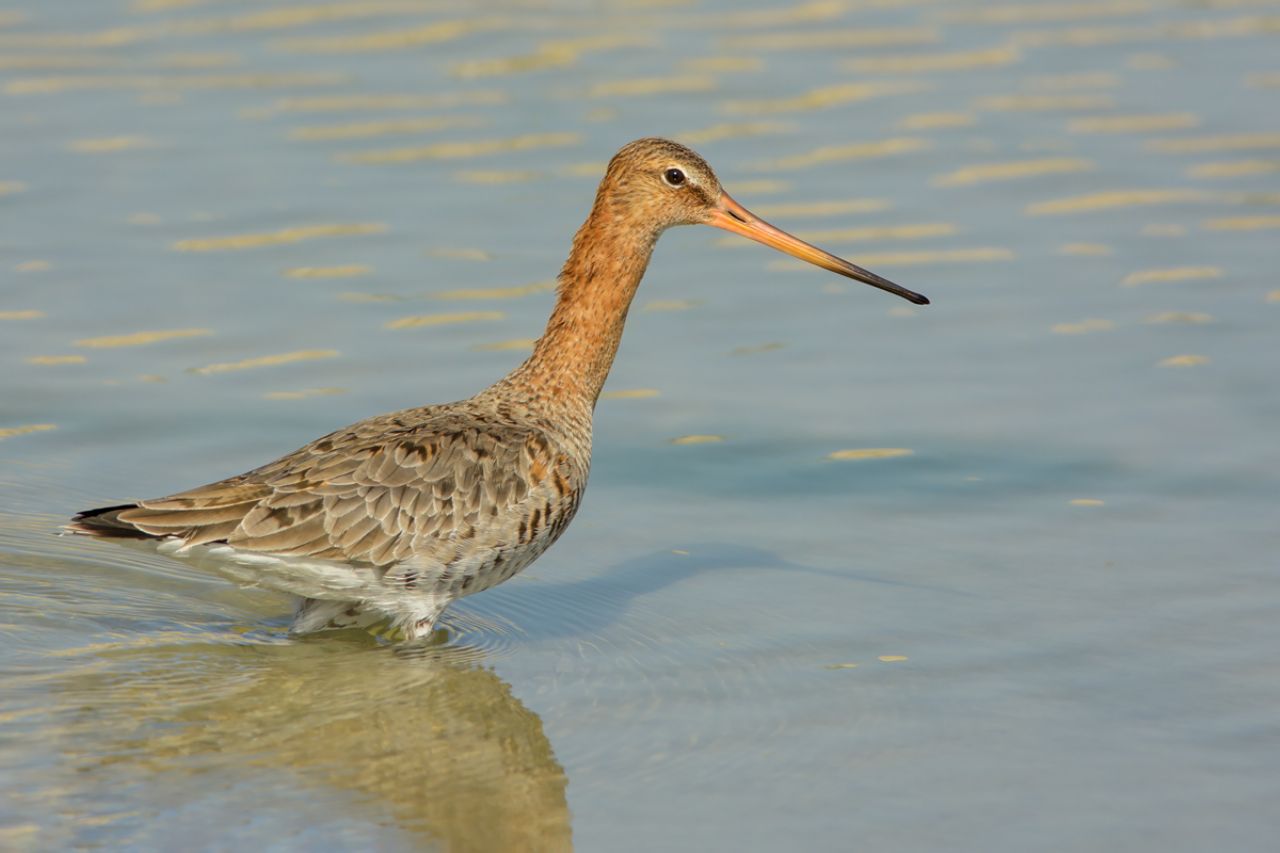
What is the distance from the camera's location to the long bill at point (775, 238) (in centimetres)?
920

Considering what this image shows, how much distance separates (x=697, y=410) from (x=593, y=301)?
189 centimetres

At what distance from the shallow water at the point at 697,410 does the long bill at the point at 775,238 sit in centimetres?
116

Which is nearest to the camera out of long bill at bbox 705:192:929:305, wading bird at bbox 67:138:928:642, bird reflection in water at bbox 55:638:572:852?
bird reflection in water at bbox 55:638:572:852

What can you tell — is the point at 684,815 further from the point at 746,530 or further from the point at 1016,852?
the point at 746,530

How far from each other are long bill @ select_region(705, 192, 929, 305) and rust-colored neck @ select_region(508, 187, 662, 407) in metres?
0.33

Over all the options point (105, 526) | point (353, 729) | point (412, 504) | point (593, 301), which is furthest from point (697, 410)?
point (105, 526)

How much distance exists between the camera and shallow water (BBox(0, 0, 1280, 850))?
7.24m

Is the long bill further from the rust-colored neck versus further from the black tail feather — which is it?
the black tail feather

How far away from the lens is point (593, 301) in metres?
9.05

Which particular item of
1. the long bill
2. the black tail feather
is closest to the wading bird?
the black tail feather

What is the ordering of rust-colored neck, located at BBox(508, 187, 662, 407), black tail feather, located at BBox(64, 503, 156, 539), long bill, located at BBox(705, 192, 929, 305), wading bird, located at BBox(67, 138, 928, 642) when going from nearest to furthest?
black tail feather, located at BBox(64, 503, 156, 539), wading bird, located at BBox(67, 138, 928, 642), rust-colored neck, located at BBox(508, 187, 662, 407), long bill, located at BBox(705, 192, 929, 305)

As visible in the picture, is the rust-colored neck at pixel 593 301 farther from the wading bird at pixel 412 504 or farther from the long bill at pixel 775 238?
the long bill at pixel 775 238

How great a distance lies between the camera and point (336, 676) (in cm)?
825

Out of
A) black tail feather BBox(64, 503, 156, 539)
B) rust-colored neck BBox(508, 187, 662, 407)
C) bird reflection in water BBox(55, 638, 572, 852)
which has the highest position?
rust-colored neck BBox(508, 187, 662, 407)
